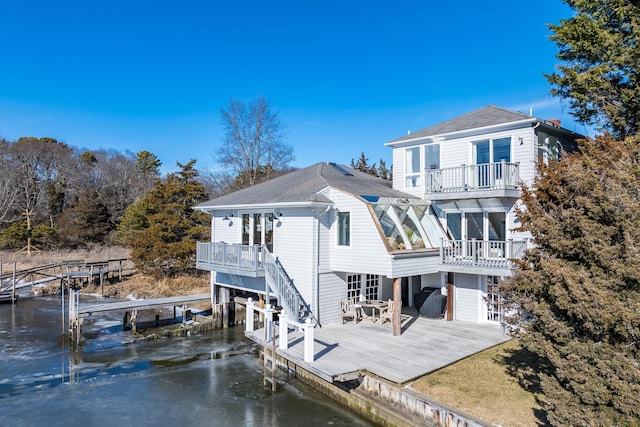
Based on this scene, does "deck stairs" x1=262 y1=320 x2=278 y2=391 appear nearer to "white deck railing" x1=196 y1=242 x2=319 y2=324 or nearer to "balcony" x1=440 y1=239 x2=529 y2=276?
"white deck railing" x1=196 y1=242 x2=319 y2=324

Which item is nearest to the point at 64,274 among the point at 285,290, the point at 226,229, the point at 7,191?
the point at 226,229

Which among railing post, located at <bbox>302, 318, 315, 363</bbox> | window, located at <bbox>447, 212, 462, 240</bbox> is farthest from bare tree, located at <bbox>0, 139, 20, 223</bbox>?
window, located at <bbox>447, 212, 462, 240</bbox>

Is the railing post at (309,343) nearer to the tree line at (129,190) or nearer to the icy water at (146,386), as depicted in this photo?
the icy water at (146,386)

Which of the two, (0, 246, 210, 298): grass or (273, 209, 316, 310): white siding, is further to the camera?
(0, 246, 210, 298): grass

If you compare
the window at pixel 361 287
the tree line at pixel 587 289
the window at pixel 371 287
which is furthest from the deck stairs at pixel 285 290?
the tree line at pixel 587 289

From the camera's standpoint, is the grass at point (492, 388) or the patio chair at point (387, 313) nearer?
the grass at point (492, 388)

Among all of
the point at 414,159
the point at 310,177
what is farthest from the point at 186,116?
the point at 414,159

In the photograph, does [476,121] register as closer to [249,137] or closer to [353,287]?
[353,287]
